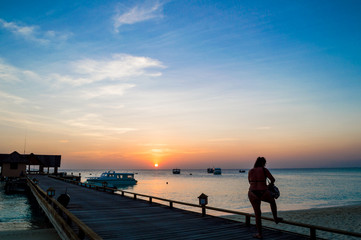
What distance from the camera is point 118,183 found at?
79.9 meters

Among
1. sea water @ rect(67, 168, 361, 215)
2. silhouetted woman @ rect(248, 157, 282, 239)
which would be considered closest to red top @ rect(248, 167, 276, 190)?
silhouetted woman @ rect(248, 157, 282, 239)

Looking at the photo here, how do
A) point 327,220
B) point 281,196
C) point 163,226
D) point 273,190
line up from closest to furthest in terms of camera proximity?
point 273,190 < point 163,226 < point 327,220 < point 281,196

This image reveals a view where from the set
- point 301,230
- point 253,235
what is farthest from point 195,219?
point 301,230

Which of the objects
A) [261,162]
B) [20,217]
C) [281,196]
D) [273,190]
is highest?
[261,162]

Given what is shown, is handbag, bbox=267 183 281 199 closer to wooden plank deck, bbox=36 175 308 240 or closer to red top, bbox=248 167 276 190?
red top, bbox=248 167 276 190

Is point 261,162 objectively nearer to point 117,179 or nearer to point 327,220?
point 327,220

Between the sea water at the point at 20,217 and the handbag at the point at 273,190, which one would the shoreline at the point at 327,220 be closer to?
the handbag at the point at 273,190

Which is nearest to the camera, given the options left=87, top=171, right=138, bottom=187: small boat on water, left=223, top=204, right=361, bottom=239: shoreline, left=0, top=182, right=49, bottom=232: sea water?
left=0, top=182, right=49, bottom=232: sea water

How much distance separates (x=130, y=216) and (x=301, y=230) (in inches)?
670

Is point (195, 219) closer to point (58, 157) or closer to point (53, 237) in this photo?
point (53, 237)

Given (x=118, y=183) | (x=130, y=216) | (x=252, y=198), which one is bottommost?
(x=118, y=183)

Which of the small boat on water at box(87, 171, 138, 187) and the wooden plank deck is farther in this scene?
the small boat on water at box(87, 171, 138, 187)

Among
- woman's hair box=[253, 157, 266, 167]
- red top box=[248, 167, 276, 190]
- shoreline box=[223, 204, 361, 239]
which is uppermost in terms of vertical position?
woman's hair box=[253, 157, 266, 167]

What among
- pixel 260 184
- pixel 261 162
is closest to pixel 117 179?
pixel 260 184
